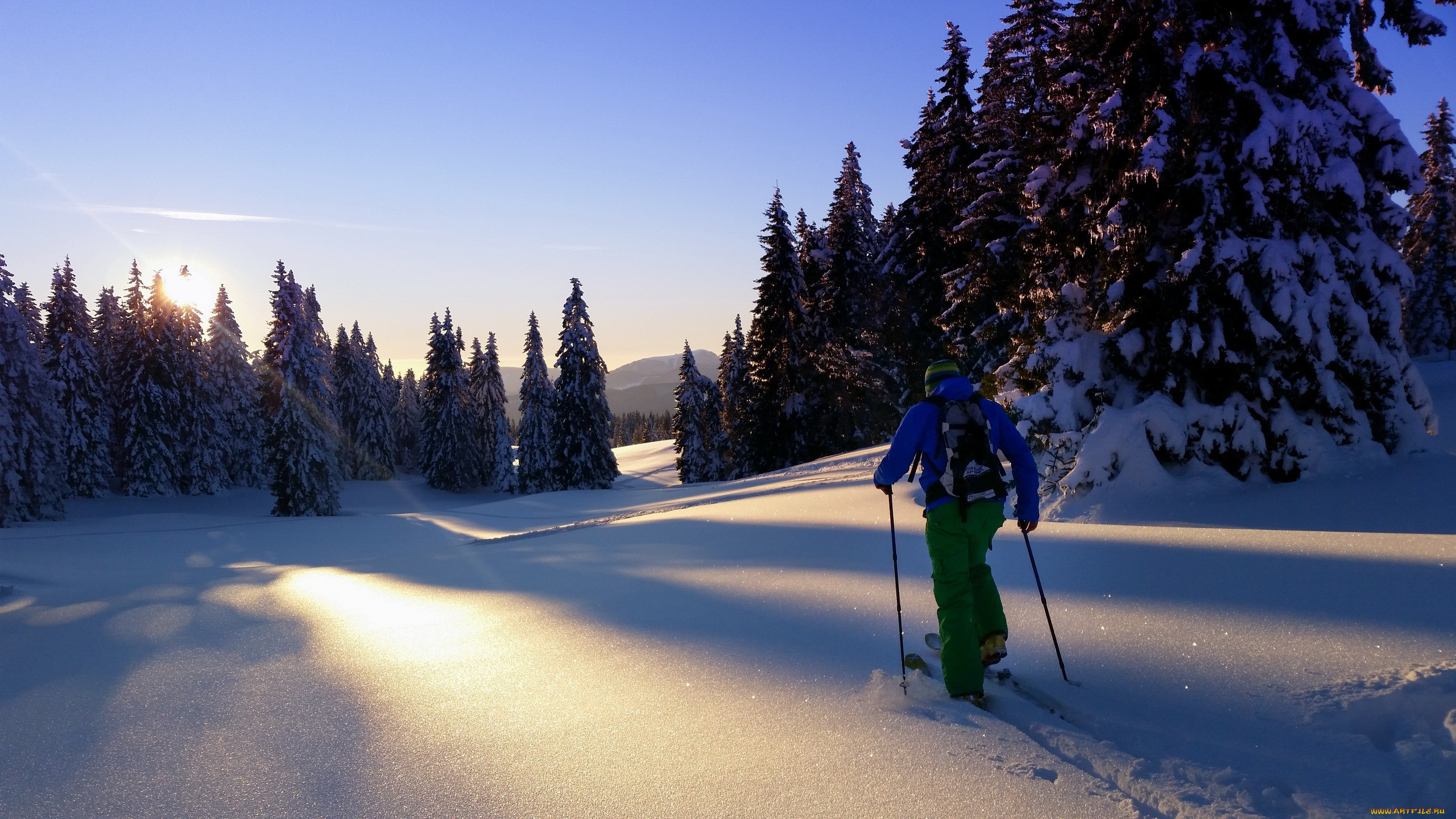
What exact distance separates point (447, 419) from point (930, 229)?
38502 mm

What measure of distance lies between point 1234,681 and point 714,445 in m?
49.3

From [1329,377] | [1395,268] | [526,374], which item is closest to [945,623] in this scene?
[1329,377]

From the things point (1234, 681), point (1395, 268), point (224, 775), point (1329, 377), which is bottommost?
point (1234, 681)

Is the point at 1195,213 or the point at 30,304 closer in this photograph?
the point at 1195,213

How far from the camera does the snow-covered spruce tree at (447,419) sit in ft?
168

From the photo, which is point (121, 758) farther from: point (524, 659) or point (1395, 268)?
point (1395, 268)

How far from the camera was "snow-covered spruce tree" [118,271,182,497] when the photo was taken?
121ft

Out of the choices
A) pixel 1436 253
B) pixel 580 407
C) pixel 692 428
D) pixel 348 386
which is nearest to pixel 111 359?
pixel 348 386

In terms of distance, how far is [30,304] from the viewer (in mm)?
39406

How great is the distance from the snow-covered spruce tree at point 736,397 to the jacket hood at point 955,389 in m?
32.5

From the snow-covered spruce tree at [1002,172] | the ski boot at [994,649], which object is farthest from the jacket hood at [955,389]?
the snow-covered spruce tree at [1002,172]

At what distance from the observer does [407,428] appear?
68000mm

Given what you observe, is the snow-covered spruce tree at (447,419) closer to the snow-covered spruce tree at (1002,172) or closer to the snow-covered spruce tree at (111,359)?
the snow-covered spruce tree at (111,359)

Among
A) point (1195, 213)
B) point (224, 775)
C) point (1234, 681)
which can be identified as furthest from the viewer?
point (1195, 213)
